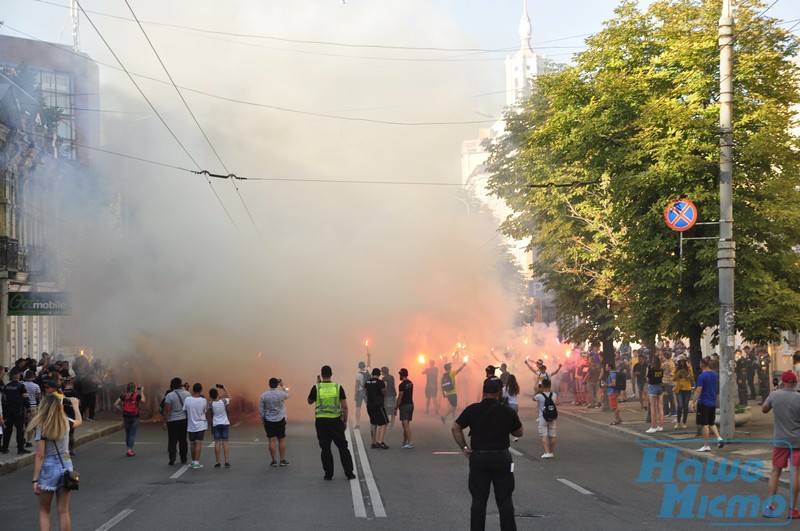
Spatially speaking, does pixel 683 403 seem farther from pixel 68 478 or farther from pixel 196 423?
pixel 68 478

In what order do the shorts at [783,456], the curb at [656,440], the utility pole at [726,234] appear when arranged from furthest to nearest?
1. the utility pole at [726,234]
2. the curb at [656,440]
3. the shorts at [783,456]

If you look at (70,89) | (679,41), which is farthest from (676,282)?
(70,89)

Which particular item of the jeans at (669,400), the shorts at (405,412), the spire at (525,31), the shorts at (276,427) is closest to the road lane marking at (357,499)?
the shorts at (276,427)

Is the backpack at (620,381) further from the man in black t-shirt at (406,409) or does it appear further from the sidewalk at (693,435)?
the man in black t-shirt at (406,409)

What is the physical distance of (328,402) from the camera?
15453mm

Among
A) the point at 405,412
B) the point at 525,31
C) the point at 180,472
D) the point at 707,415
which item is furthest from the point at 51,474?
the point at 525,31

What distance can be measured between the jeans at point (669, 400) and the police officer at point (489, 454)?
17.1m

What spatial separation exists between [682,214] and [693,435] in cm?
472

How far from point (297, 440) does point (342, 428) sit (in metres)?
6.77

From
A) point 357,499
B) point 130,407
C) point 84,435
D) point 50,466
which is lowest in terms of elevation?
point 84,435

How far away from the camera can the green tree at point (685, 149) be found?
64.8 ft

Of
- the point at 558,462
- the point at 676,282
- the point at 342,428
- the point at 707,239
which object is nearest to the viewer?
the point at 342,428

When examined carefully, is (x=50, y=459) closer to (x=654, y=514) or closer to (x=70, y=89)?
(x=654, y=514)

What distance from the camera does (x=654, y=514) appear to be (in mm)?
11406
